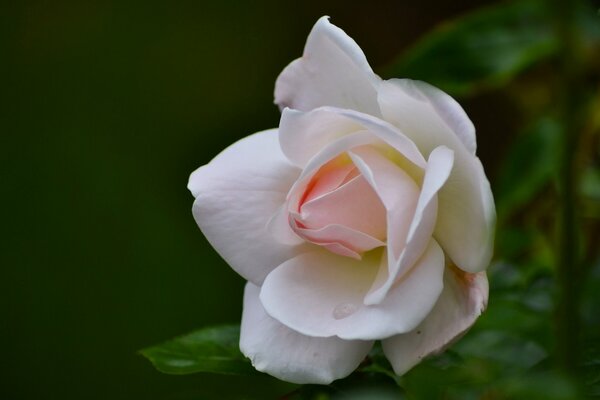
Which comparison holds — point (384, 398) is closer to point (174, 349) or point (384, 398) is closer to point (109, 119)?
point (174, 349)

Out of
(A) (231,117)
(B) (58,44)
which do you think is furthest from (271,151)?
(B) (58,44)

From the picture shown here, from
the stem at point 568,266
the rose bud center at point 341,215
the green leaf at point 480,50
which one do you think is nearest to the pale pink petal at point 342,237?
the rose bud center at point 341,215

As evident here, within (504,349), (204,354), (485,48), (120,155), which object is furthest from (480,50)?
(120,155)

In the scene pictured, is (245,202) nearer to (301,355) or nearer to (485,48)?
(301,355)

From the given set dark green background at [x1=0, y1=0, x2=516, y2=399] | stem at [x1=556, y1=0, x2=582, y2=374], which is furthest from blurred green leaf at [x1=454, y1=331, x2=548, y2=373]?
dark green background at [x1=0, y1=0, x2=516, y2=399]

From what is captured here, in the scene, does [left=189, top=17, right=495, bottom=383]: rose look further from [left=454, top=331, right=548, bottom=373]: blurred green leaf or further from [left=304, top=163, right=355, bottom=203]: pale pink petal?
[left=454, top=331, right=548, bottom=373]: blurred green leaf

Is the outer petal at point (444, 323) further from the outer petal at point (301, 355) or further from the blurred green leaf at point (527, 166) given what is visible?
the blurred green leaf at point (527, 166)
